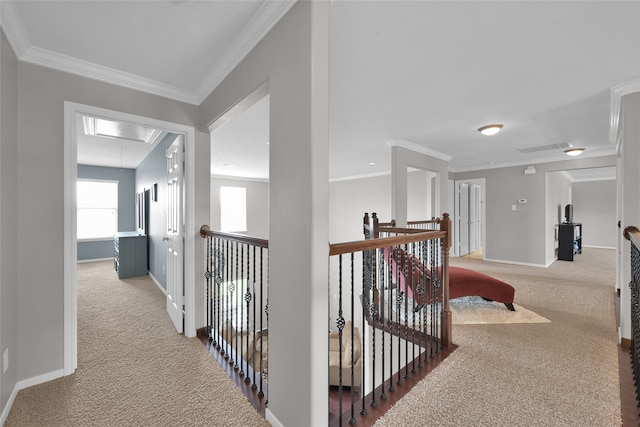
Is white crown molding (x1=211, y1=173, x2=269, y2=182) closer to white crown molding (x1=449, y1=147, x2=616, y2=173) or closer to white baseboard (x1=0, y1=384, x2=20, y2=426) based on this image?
white crown molding (x1=449, y1=147, x2=616, y2=173)

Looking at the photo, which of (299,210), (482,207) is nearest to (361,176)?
(482,207)

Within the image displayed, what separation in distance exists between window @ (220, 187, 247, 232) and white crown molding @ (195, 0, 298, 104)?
6.79 m

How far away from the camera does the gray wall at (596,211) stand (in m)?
8.88

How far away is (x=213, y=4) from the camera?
1.54m

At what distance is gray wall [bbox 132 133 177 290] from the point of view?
161 inches

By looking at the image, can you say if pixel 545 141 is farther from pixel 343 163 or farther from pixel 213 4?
pixel 213 4

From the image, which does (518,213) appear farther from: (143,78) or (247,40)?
(143,78)

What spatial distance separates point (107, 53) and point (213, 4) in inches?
41.7

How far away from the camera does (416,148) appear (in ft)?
16.2

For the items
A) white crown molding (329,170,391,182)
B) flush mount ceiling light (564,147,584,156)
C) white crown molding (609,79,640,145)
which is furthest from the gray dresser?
flush mount ceiling light (564,147,584,156)

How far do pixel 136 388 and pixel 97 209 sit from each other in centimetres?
668

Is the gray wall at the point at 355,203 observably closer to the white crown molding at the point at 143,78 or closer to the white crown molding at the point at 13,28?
the white crown molding at the point at 143,78

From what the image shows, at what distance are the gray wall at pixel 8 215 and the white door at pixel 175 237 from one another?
1.11 metres

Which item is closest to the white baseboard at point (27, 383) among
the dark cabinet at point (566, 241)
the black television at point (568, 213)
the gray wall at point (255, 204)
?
the gray wall at point (255, 204)
